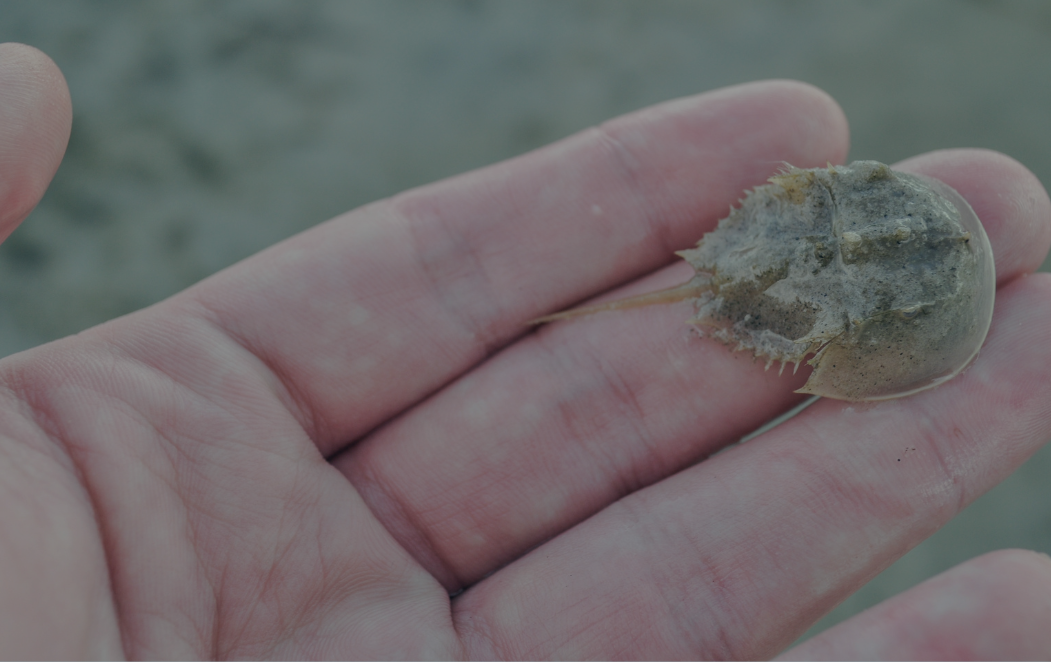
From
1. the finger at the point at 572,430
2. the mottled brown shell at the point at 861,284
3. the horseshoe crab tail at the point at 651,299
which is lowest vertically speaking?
the finger at the point at 572,430

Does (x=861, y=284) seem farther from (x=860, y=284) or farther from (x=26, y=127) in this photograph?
(x=26, y=127)

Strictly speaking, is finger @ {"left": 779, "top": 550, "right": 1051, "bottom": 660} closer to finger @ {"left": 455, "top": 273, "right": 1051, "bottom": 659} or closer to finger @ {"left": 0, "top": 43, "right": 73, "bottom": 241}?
finger @ {"left": 455, "top": 273, "right": 1051, "bottom": 659}

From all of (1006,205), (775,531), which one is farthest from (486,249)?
(1006,205)

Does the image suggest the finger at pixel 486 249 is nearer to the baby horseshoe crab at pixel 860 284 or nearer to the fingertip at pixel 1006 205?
the baby horseshoe crab at pixel 860 284

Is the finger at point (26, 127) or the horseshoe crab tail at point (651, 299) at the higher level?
the finger at point (26, 127)

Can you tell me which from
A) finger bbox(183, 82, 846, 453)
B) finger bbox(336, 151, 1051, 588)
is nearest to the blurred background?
finger bbox(183, 82, 846, 453)

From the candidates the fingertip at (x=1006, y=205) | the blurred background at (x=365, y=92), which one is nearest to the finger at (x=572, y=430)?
the fingertip at (x=1006, y=205)
